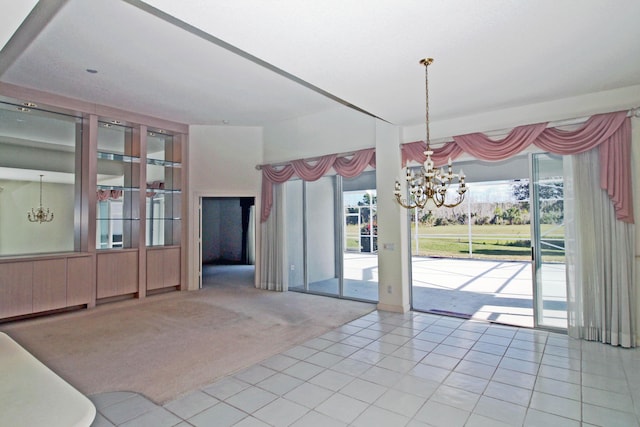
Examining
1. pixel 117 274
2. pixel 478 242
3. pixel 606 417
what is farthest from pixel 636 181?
pixel 117 274

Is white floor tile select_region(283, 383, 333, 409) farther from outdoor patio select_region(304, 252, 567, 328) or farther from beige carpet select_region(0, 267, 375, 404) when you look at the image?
outdoor patio select_region(304, 252, 567, 328)

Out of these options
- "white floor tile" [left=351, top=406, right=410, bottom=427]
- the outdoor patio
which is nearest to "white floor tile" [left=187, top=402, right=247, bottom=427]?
"white floor tile" [left=351, top=406, right=410, bottom=427]

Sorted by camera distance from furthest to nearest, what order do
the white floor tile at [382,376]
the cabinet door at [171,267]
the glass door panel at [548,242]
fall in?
1. the cabinet door at [171,267]
2. the glass door panel at [548,242]
3. the white floor tile at [382,376]

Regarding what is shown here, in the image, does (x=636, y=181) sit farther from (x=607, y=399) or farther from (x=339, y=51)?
(x=339, y=51)

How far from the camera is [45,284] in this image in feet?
16.3

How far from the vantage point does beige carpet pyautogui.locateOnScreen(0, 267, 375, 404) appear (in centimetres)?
314

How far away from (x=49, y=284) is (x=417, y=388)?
5.30m

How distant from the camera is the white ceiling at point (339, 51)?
2.37 metres

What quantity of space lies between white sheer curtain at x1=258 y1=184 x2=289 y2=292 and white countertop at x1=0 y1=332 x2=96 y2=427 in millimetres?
4191

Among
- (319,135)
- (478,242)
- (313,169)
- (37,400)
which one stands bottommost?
(37,400)

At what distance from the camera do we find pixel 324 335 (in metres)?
4.23

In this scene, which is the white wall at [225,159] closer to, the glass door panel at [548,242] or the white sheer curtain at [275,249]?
the white sheer curtain at [275,249]

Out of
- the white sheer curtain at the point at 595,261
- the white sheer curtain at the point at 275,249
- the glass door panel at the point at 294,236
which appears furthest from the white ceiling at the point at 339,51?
the white sheer curtain at the point at 275,249

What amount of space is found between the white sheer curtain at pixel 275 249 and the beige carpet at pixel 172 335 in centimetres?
44
